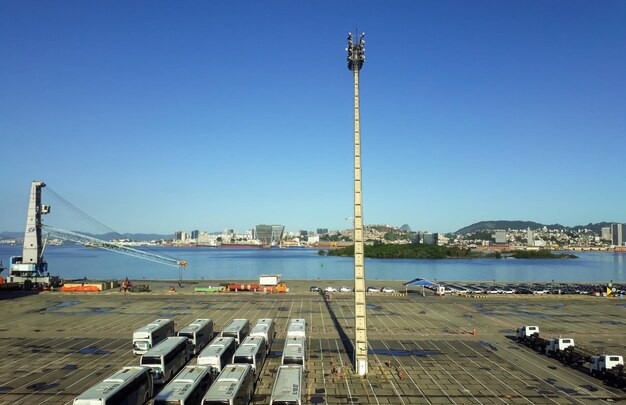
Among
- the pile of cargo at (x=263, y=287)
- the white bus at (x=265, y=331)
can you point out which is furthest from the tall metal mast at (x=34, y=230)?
the white bus at (x=265, y=331)

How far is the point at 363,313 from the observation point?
23469 mm

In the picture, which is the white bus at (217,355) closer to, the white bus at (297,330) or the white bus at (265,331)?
the white bus at (265,331)

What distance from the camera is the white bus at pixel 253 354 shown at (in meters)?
21.8

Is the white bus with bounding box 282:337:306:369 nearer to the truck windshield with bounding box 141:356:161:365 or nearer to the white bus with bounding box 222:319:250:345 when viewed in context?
the white bus with bounding box 222:319:250:345

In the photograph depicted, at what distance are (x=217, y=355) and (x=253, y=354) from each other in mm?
1795

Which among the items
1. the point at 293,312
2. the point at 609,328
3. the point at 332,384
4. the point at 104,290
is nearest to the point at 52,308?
the point at 104,290

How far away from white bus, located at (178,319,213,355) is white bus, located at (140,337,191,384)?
6.73 feet

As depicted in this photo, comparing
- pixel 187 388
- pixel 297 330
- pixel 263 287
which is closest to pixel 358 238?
pixel 297 330

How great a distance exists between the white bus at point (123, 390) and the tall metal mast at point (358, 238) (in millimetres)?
10334

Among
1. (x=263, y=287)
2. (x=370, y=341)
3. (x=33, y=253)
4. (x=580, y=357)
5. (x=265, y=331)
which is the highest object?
(x=33, y=253)

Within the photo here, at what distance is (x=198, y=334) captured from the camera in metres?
28.5

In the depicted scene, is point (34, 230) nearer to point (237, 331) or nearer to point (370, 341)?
point (237, 331)

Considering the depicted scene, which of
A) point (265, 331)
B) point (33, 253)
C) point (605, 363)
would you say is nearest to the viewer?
point (605, 363)

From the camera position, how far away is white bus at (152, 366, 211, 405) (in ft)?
52.0
